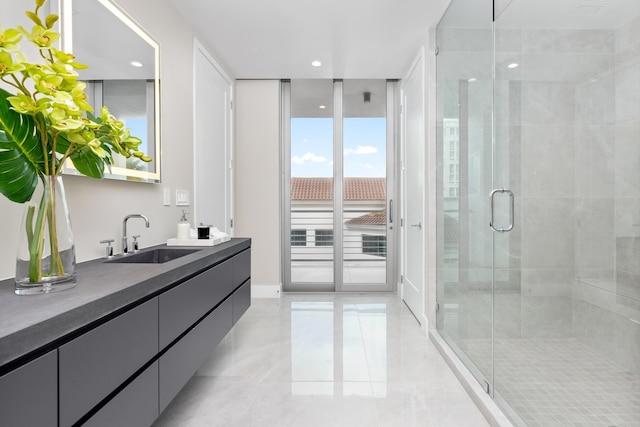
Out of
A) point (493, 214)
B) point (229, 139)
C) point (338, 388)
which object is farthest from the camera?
point (229, 139)

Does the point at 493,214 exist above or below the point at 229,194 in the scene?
below

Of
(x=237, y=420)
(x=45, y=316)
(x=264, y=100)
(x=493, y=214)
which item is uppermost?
(x=264, y=100)

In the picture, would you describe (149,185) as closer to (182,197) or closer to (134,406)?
(182,197)

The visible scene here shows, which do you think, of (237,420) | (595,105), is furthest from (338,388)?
(595,105)

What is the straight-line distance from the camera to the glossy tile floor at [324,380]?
6.19 feet

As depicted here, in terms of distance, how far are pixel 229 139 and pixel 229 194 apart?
62 cm

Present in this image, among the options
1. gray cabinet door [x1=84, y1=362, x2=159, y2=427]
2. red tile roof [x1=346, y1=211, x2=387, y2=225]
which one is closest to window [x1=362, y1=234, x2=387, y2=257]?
red tile roof [x1=346, y1=211, x2=387, y2=225]

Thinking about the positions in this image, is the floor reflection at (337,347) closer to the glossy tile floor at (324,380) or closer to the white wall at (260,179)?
the glossy tile floor at (324,380)

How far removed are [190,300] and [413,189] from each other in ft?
8.31

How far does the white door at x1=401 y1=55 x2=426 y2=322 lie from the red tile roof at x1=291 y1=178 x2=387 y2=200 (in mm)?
460

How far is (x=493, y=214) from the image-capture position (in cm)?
205

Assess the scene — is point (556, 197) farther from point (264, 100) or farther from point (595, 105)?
point (264, 100)

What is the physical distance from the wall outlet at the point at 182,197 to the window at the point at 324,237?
6.58ft

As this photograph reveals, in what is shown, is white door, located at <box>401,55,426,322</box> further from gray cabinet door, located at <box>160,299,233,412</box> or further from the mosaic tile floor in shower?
gray cabinet door, located at <box>160,299,233,412</box>
